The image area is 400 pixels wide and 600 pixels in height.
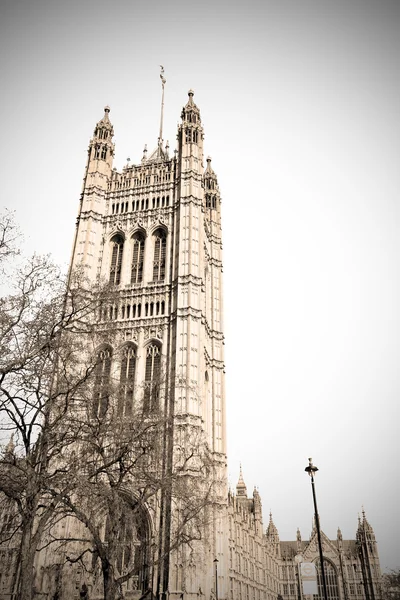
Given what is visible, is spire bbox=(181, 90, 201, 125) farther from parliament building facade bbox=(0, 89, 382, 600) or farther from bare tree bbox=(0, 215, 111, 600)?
bare tree bbox=(0, 215, 111, 600)

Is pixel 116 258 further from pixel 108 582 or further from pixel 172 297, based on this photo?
pixel 108 582

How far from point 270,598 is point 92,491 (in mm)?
58691

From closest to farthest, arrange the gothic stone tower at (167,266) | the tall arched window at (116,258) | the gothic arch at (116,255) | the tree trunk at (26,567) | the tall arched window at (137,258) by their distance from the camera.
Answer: the tree trunk at (26,567) < the gothic stone tower at (167,266) < the tall arched window at (137,258) < the tall arched window at (116,258) < the gothic arch at (116,255)

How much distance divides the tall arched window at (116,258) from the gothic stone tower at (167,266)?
8 cm

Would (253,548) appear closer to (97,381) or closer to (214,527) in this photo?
(214,527)

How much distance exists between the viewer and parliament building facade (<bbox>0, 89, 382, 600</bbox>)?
2772cm

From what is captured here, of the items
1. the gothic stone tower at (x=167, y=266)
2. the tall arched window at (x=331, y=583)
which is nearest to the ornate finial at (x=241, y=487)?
the tall arched window at (x=331, y=583)

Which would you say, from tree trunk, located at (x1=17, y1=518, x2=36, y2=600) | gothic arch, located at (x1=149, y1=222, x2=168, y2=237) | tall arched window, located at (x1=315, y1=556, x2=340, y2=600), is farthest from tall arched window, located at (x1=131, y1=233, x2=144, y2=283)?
tall arched window, located at (x1=315, y1=556, x2=340, y2=600)

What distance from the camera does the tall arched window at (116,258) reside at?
39312 mm

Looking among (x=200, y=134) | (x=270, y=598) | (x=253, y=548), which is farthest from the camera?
(x=270, y=598)

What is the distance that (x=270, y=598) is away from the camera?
6412 centimetres

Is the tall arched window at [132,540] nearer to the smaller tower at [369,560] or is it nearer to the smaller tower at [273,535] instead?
the smaller tower at [369,560]

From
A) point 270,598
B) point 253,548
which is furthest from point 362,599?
point 253,548

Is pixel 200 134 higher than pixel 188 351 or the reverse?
higher
